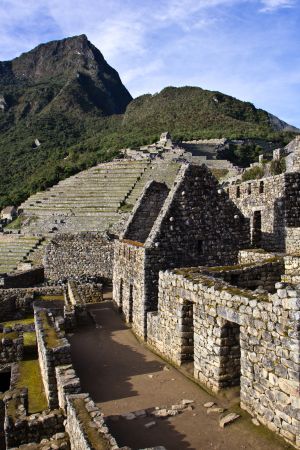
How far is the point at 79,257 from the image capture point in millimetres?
20734

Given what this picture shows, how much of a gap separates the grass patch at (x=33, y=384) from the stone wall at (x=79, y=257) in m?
9.11

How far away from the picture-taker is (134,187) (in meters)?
54.7

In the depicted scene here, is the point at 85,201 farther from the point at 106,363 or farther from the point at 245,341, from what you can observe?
the point at 245,341

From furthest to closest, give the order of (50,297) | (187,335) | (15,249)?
(15,249), (50,297), (187,335)

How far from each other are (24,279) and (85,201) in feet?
96.0

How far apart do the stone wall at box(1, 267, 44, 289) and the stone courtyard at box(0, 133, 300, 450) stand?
4.45 metres

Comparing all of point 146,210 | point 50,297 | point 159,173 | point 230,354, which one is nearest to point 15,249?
point 50,297

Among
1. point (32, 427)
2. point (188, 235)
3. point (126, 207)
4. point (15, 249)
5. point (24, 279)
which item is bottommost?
point (32, 427)

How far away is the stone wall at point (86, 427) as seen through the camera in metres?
4.75

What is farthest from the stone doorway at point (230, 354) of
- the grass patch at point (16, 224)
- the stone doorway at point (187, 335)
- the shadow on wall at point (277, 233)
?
the grass patch at point (16, 224)

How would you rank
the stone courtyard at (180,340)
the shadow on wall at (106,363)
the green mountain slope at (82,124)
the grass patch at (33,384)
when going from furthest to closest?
the green mountain slope at (82,124) < the grass patch at (33,384) < the shadow on wall at (106,363) < the stone courtyard at (180,340)

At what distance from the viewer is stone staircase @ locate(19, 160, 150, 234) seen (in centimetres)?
4378

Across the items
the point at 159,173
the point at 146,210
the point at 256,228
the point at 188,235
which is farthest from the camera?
the point at 159,173

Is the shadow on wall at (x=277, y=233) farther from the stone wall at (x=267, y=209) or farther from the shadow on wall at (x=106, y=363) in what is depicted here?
the shadow on wall at (x=106, y=363)
